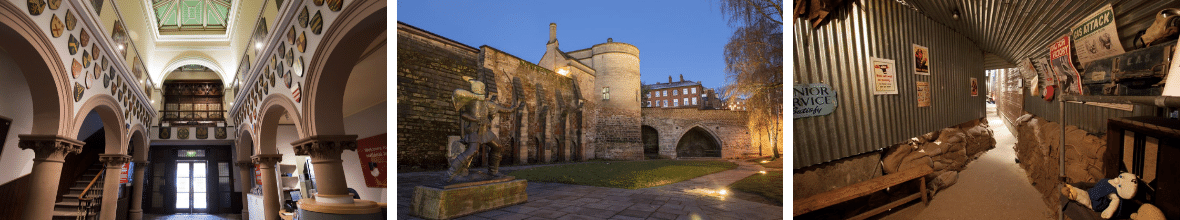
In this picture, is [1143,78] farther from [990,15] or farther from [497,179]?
[497,179]

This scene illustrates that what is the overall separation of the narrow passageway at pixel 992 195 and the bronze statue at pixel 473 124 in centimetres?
335

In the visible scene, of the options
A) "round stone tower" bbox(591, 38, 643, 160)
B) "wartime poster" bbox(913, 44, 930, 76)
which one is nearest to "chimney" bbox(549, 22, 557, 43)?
"round stone tower" bbox(591, 38, 643, 160)

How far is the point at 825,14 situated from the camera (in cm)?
294

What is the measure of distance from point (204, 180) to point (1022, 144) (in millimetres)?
13881

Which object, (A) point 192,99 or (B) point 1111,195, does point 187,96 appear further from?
(B) point 1111,195

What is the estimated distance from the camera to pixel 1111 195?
2041 millimetres

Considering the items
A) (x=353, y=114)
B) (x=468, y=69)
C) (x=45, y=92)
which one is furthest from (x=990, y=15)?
(x=45, y=92)

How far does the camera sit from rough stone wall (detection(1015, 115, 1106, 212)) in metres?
2.51

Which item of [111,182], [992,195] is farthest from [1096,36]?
[111,182]

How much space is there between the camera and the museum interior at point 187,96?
304 centimetres

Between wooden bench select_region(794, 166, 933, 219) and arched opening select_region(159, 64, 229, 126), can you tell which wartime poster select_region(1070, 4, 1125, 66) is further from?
arched opening select_region(159, 64, 229, 126)

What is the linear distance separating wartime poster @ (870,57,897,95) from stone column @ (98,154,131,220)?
854 cm

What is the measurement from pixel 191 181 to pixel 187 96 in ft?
15.6

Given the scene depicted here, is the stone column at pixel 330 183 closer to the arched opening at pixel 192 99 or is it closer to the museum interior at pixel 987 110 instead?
the museum interior at pixel 987 110
